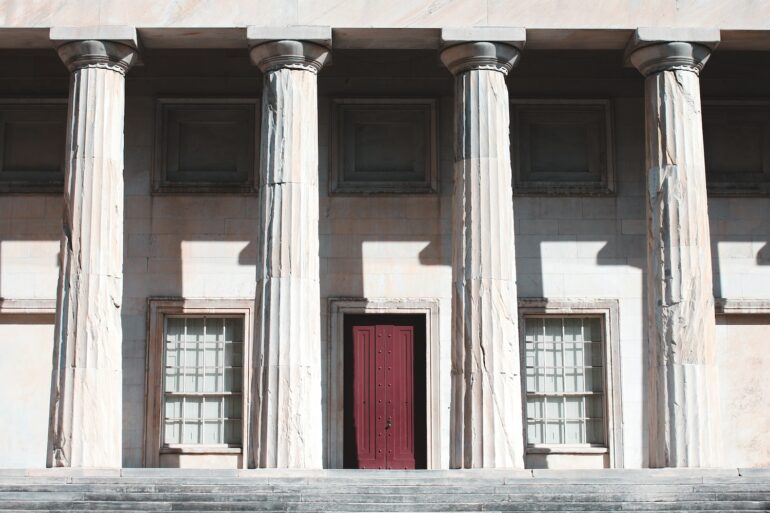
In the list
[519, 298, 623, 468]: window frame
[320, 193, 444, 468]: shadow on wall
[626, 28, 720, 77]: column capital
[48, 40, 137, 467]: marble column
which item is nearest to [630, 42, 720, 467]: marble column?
[626, 28, 720, 77]: column capital

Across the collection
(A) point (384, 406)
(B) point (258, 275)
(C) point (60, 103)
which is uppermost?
(C) point (60, 103)

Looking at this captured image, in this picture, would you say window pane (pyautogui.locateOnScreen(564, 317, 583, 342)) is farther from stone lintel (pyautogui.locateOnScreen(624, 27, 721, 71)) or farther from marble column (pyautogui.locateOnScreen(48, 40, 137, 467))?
marble column (pyautogui.locateOnScreen(48, 40, 137, 467))

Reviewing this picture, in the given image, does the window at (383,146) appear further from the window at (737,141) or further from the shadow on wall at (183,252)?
the window at (737,141)

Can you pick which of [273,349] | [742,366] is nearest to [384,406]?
[273,349]

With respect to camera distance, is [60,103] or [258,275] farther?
[60,103]

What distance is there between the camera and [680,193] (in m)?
22.9

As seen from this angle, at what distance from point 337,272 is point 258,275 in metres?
3.63

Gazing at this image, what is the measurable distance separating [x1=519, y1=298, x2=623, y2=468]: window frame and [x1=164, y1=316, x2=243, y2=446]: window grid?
5372 mm

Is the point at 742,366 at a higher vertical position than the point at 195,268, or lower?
lower

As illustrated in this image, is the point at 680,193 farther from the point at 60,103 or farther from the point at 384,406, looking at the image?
the point at 60,103

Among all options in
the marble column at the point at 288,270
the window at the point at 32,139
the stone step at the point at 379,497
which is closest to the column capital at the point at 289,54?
the marble column at the point at 288,270

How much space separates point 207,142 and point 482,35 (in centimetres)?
631

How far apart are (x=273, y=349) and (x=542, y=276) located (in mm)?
6329

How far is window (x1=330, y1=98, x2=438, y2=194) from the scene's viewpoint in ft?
86.5
